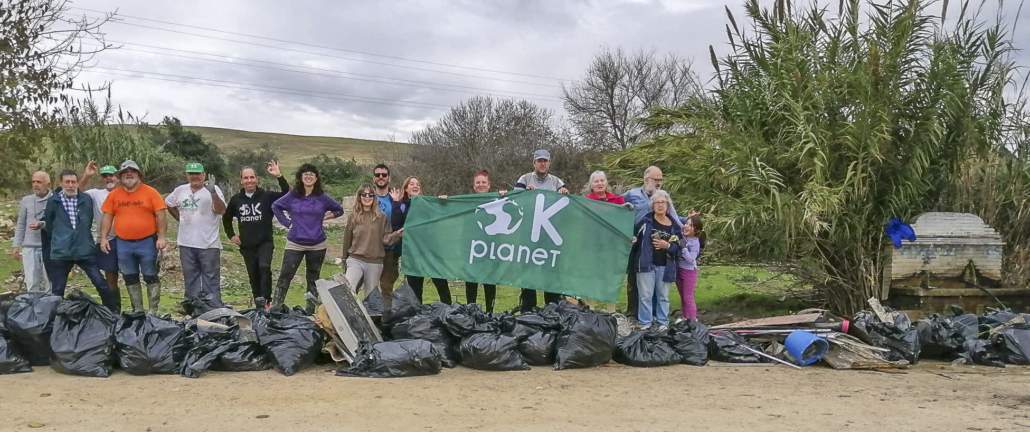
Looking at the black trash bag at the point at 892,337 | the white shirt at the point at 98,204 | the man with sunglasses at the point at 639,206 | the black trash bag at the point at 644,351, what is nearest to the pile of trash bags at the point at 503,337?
the black trash bag at the point at 644,351

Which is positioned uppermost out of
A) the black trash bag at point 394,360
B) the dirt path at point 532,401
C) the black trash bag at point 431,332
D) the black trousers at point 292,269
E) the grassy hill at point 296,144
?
the grassy hill at point 296,144

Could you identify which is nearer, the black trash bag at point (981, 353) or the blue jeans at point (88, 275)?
the black trash bag at point (981, 353)

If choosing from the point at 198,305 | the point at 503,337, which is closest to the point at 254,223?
the point at 198,305

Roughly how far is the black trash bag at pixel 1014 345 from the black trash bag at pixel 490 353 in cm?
449

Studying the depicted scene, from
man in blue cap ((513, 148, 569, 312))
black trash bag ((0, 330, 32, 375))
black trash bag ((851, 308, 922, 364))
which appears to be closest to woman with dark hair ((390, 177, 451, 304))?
man in blue cap ((513, 148, 569, 312))

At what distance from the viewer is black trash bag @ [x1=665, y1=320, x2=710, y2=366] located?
742 centimetres

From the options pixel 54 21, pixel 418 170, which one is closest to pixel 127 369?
pixel 54 21

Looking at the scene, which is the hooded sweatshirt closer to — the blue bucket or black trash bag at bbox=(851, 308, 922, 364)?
the blue bucket

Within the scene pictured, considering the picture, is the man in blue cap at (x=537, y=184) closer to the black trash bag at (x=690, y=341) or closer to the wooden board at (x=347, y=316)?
the black trash bag at (x=690, y=341)

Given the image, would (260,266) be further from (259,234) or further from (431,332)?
(431,332)

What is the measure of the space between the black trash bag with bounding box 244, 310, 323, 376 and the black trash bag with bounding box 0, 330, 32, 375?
178 cm

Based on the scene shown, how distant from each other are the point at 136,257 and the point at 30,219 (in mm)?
1478

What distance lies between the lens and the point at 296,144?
75.7 meters

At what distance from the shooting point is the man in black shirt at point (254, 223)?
28.8 ft
